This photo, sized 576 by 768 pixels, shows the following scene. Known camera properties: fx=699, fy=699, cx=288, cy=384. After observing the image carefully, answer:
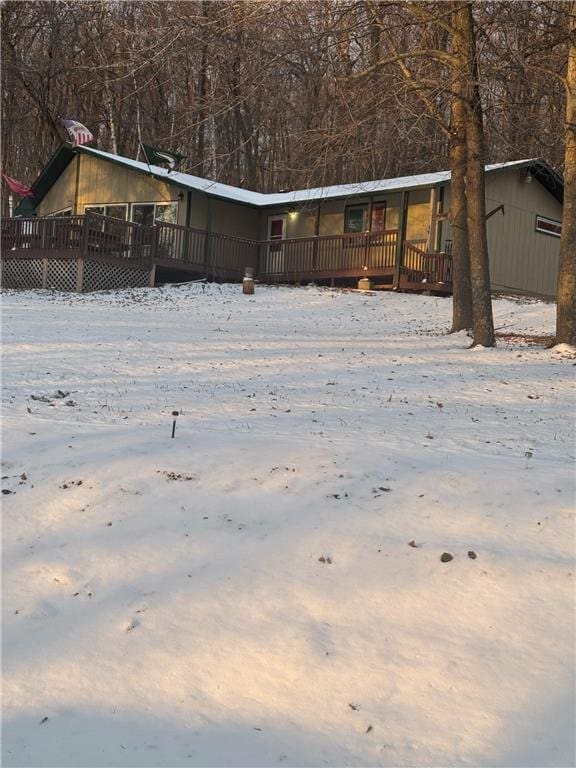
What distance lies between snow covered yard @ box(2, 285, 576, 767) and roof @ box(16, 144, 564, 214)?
15582 millimetres

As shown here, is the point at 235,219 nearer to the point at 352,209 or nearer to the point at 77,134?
the point at 352,209

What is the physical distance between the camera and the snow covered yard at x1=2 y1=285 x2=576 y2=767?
107 inches

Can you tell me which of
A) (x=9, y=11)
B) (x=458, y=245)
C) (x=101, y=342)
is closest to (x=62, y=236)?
(x=101, y=342)

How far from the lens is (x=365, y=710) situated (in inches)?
111

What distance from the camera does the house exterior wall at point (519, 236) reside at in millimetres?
22375

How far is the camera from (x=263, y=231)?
87.2ft

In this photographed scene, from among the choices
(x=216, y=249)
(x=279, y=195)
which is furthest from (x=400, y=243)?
(x=279, y=195)

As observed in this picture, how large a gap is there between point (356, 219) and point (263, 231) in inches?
156

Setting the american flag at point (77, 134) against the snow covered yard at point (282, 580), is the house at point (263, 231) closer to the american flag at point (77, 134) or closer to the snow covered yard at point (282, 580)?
the american flag at point (77, 134)

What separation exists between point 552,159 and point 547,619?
2385cm

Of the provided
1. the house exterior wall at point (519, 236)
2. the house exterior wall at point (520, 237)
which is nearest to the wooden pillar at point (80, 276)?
the house exterior wall at point (519, 236)

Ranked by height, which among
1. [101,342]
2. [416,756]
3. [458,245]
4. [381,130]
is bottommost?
Answer: [416,756]


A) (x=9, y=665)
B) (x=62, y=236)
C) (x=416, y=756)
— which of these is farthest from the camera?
(x=62, y=236)

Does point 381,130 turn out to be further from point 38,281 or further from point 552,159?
point 552,159
